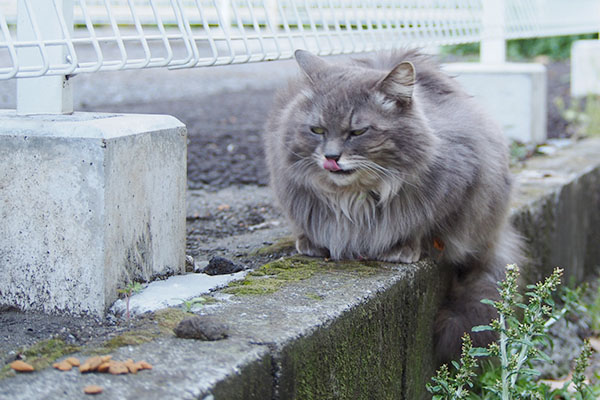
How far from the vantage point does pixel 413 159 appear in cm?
283

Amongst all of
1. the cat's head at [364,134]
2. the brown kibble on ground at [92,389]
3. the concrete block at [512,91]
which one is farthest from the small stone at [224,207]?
the concrete block at [512,91]

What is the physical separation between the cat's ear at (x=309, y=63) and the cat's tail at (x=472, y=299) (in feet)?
3.46

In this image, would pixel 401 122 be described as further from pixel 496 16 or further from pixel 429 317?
pixel 496 16

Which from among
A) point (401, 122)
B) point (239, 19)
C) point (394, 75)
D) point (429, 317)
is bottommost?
point (429, 317)

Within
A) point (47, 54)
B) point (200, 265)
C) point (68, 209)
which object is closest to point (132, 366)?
point (68, 209)

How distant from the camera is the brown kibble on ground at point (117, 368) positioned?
5.54ft

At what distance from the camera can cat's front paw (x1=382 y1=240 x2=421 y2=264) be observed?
115 inches

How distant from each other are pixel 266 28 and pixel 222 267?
2590 millimetres

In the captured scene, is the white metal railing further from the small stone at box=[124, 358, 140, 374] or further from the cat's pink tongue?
the small stone at box=[124, 358, 140, 374]

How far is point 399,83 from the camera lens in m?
2.83

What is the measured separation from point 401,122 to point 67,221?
1.29 meters

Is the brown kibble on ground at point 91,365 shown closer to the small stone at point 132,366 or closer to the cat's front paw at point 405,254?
the small stone at point 132,366

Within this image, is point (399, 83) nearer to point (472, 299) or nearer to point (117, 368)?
point (472, 299)

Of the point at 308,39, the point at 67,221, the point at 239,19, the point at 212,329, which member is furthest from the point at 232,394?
the point at 308,39
